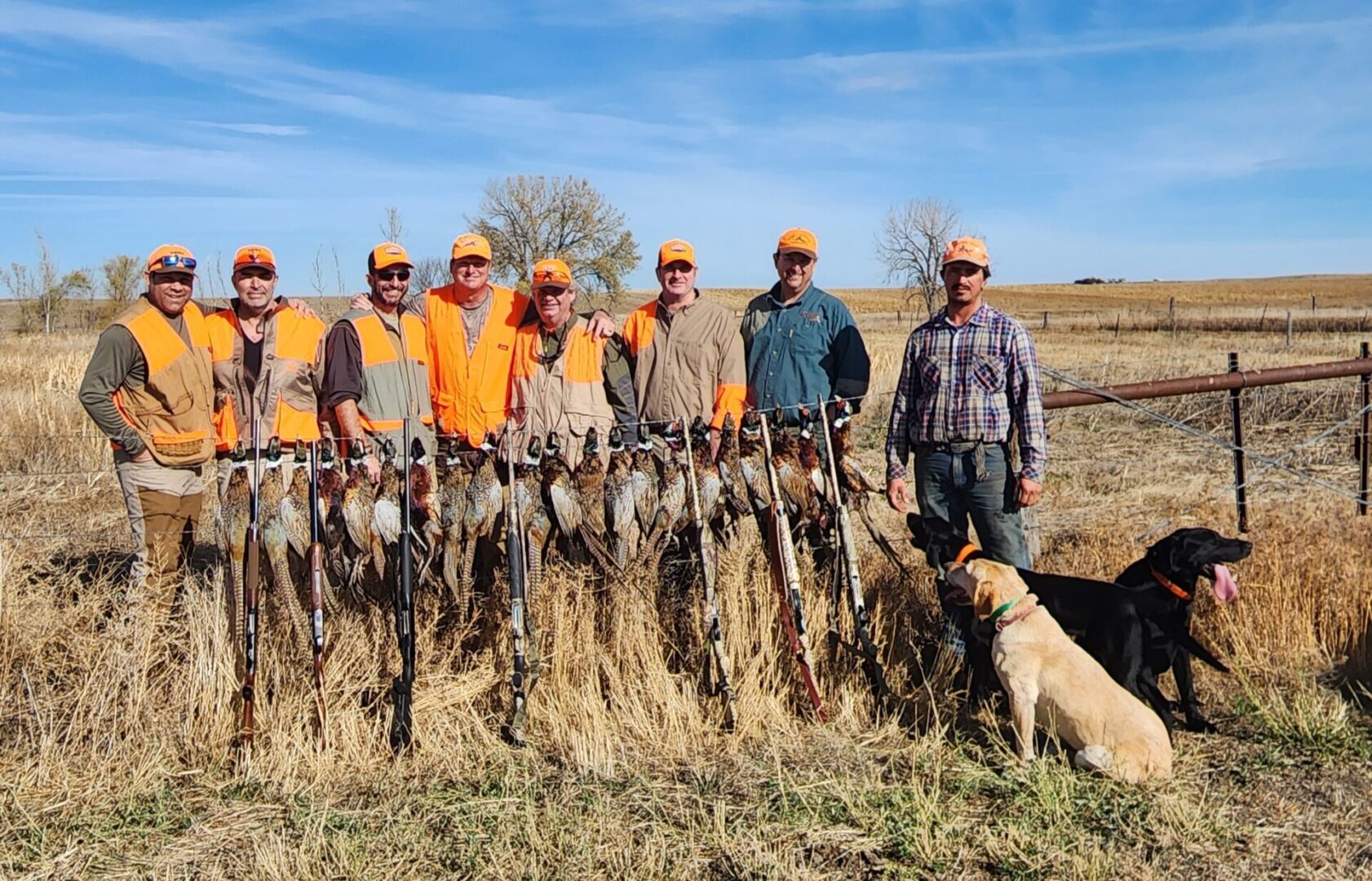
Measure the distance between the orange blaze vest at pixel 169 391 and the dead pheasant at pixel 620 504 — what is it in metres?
2.35

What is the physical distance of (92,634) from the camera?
4945 millimetres

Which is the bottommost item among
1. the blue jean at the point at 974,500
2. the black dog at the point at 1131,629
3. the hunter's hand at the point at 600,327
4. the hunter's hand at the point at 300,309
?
the black dog at the point at 1131,629

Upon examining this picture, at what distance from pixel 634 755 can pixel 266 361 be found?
293 centimetres

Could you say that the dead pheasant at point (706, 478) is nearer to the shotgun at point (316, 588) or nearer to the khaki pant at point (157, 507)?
the shotgun at point (316, 588)

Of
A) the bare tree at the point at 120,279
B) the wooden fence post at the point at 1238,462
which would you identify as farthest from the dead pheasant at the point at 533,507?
the bare tree at the point at 120,279

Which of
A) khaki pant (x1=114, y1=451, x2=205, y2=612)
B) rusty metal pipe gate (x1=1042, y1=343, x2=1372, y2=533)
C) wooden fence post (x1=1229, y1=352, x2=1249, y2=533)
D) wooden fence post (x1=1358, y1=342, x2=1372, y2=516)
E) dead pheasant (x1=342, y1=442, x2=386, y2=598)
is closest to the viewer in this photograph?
dead pheasant (x1=342, y1=442, x2=386, y2=598)

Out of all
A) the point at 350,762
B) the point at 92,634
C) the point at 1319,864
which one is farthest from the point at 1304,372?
the point at 92,634

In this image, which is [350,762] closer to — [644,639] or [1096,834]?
[644,639]

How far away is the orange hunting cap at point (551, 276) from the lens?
17.9ft

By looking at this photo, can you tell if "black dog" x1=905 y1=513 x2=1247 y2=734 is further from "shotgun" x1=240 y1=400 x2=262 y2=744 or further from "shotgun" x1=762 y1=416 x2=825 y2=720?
"shotgun" x1=240 y1=400 x2=262 y2=744

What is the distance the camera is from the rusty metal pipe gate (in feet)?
19.9

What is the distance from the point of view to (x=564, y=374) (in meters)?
5.52

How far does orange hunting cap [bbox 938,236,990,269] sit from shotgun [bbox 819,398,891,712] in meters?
0.93

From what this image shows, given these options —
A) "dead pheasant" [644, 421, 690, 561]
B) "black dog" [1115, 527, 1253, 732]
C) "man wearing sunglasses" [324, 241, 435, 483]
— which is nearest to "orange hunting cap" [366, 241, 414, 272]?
"man wearing sunglasses" [324, 241, 435, 483]
